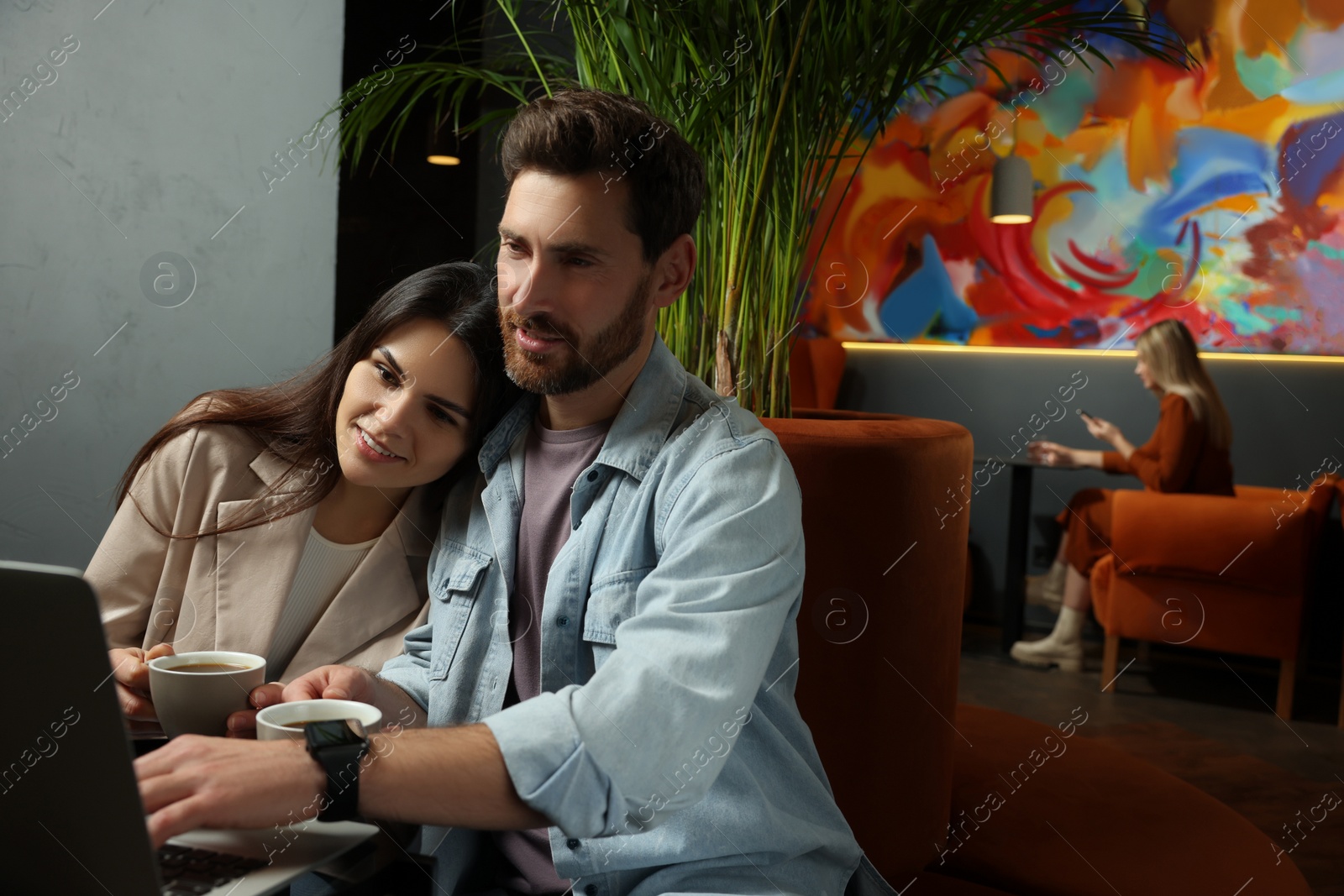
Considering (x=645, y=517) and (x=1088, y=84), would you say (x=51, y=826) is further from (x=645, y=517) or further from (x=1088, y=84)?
(x=1088, y=84)

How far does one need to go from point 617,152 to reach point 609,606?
0.51m

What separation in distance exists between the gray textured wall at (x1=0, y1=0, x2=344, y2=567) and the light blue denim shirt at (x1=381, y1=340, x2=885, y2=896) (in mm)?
1446


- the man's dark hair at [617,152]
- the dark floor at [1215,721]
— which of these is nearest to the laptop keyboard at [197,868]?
the man's dark hair at [617,152]

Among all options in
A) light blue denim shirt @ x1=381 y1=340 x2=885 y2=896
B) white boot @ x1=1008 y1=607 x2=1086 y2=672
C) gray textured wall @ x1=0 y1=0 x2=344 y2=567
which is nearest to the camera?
light blue denim shirt @ x1=381 y1=340 x2=885 y2=896

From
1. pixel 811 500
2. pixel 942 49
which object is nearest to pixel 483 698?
pixel 811 500

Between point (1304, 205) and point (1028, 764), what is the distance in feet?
11.7

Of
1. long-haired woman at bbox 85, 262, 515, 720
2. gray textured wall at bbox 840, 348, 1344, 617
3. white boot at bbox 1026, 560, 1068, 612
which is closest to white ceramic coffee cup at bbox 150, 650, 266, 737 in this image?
long-haired woman at bbox 85, 262, 515, 720

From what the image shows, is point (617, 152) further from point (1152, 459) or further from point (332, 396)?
point (1152, 459)

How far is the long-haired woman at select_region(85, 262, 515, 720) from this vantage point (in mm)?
1324

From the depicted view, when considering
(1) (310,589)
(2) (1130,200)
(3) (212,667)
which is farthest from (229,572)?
(2) (1130,200)

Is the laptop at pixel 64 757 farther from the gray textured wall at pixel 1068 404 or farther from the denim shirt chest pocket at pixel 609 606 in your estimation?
the gray textured wall at pixel 1068 404

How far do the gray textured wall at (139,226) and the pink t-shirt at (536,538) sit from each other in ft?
4.54

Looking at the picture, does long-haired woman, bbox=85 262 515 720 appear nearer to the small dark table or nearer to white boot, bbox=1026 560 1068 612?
the small dark table

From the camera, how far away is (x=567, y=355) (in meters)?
1.18
